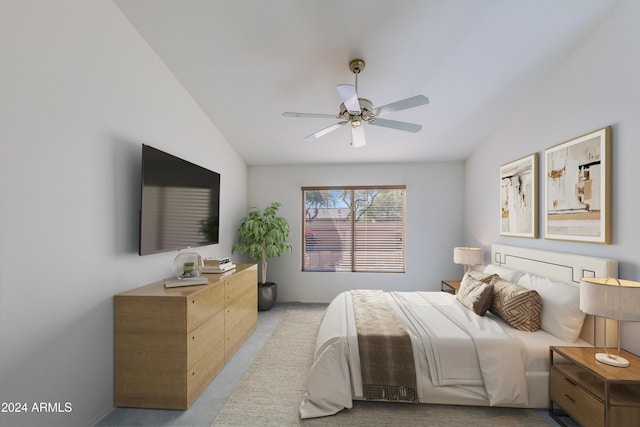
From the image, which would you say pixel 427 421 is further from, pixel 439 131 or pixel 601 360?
pixel 439 131

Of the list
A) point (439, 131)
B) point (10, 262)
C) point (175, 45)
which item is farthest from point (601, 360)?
point (175, 45)

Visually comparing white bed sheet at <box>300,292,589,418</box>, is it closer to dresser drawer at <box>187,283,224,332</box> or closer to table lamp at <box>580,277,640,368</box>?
table lamp at <box>580,277,640,368</box>

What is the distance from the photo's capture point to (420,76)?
2.75 meters

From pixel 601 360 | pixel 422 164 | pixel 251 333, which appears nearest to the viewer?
pixel 601 360

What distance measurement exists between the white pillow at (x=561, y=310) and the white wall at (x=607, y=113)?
0.88 feet

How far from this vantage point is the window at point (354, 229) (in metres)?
4.86

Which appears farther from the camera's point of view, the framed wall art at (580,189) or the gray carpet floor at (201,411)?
the framed wall art at (580,189)

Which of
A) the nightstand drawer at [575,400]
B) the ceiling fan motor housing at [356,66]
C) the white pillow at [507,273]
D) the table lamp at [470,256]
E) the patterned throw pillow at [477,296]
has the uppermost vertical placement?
the ceiling fan motor housing at [356,66]

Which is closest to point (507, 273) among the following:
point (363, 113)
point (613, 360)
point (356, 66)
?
point (613, 360)

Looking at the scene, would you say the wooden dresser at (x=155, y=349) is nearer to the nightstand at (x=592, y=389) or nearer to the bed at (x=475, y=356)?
the bed at (x=475, y=356)

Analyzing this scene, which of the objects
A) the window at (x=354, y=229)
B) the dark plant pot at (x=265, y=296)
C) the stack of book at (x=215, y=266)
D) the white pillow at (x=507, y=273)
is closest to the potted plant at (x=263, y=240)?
the dark plant pot at (x=265, y=296)

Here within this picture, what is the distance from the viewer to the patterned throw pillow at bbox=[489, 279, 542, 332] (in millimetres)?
2324

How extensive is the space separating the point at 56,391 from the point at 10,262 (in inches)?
32.7

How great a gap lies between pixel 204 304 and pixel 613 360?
281cm
